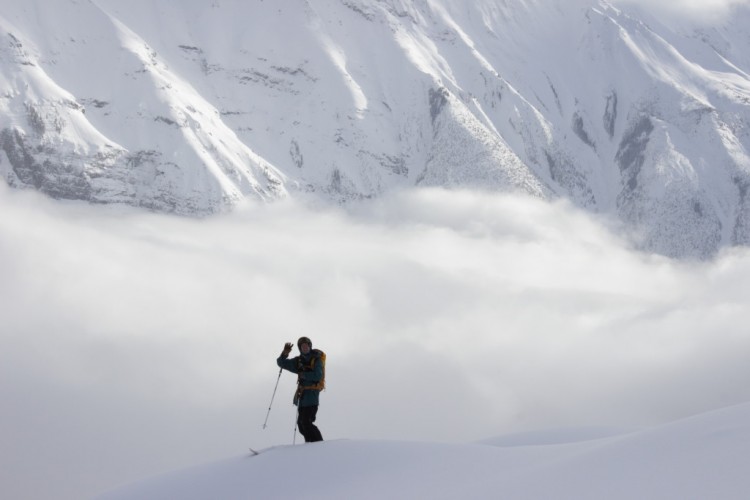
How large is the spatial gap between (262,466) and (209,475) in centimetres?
114

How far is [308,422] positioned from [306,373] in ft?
4.17

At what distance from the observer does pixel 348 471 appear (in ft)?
59.3

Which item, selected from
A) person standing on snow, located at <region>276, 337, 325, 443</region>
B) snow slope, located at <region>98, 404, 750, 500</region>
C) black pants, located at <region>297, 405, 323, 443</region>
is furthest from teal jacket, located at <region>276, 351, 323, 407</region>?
snow slope, located at <region>98, 404, 750, 500</region>

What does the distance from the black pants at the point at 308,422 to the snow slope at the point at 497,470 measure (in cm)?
71

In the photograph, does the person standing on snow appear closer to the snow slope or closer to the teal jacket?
the teal jacket

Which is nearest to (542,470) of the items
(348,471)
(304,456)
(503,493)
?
(503,493)

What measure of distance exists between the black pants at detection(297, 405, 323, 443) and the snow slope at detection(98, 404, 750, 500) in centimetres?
71

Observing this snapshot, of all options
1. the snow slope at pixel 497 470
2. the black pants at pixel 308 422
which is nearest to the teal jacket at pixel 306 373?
the black pants at pixel 308 422

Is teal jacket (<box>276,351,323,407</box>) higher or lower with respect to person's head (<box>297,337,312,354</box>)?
lower

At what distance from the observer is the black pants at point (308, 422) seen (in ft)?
67.5

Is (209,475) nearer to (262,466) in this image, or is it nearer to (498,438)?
(262,466)

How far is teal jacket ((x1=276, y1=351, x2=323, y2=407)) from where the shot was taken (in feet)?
66.2

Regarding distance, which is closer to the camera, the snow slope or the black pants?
the snow slope

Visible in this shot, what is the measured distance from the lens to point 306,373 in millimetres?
20250
